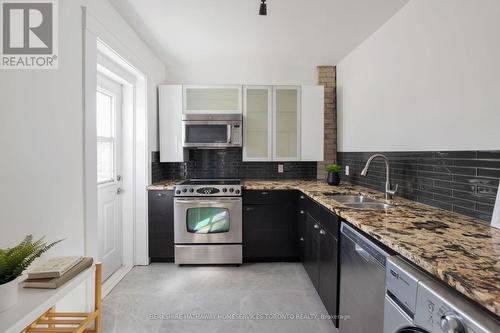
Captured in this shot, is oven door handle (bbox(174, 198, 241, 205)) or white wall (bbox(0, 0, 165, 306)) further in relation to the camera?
oven door handle (bbox(174, 198, 241, 205))

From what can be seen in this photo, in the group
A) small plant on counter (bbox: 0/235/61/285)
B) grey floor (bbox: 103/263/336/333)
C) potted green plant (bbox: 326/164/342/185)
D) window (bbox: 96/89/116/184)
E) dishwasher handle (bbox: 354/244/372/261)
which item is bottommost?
grey floor (bbox: 103/263/336/333)

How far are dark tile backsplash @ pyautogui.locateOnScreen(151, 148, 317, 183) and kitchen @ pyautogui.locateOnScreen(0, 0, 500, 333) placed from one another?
0.07 ft

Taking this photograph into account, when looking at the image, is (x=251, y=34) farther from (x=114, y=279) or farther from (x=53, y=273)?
(x=114, y=279)

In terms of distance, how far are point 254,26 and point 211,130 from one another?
1267 millimetres

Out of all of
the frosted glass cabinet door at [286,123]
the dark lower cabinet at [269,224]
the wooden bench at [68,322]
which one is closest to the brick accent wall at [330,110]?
the frosted glass cabinet door at [286,123]

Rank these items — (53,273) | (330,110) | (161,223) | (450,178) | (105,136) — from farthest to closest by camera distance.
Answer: (330,110)
(161,223)
(105,136)
(450,178)
(53,273)

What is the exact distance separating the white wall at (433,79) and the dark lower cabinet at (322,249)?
884mm

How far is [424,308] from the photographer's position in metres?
0.84

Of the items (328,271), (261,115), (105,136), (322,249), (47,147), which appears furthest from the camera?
(261,115)

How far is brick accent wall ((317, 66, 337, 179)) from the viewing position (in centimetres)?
355

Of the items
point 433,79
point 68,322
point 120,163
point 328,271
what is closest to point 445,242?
point 328,271

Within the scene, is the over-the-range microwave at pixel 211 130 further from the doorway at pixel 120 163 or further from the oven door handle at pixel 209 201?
the oven door handle at pixel 209 201

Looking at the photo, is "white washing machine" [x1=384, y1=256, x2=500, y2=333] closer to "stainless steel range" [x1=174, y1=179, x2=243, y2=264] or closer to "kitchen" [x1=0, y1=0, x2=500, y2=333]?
"kitchen" [x1=0, y1=0, x2=500, y2=333]

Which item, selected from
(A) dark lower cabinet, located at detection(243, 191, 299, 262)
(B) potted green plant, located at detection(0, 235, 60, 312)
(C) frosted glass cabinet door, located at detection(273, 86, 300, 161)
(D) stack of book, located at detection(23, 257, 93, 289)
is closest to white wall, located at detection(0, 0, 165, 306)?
(D) stack of book, located at detection(23, 257, 93, 289)
